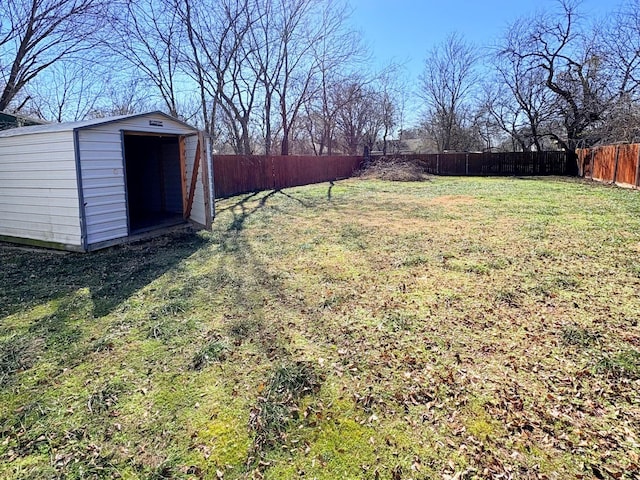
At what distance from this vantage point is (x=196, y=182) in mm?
7336

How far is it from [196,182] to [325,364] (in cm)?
575

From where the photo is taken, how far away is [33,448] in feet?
6.07

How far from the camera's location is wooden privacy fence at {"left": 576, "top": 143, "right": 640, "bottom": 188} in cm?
1154

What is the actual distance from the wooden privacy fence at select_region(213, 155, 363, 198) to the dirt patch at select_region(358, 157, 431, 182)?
1699 millimetres

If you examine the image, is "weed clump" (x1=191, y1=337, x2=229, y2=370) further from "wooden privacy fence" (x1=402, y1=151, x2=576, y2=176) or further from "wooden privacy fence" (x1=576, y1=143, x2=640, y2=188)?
"wooden privacy fence" (x1=402, y1=151, x2=576, y2=176)

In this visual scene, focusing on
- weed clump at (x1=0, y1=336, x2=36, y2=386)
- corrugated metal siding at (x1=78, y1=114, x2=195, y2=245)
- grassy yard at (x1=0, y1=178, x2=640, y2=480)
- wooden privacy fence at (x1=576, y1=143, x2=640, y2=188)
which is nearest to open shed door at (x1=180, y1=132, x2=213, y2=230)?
corrugated metal siding at (x1=78, y1=114, x2=195, y2=245)

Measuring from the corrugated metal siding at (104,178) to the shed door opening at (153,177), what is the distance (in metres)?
2.22

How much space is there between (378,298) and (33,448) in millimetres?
2804

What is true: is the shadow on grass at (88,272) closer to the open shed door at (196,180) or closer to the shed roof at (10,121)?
the open shed door at (196,180)

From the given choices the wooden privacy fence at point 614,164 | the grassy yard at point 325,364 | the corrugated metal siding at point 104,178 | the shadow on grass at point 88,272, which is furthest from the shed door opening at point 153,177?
the wooden privacy fence at point 614,164

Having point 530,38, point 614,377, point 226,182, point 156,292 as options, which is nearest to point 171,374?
point 156,292

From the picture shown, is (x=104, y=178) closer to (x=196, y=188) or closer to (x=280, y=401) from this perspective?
(x=196, y=188)

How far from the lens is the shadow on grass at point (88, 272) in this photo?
3.78 m

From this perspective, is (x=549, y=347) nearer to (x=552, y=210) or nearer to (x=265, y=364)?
(x=265, y=364)
